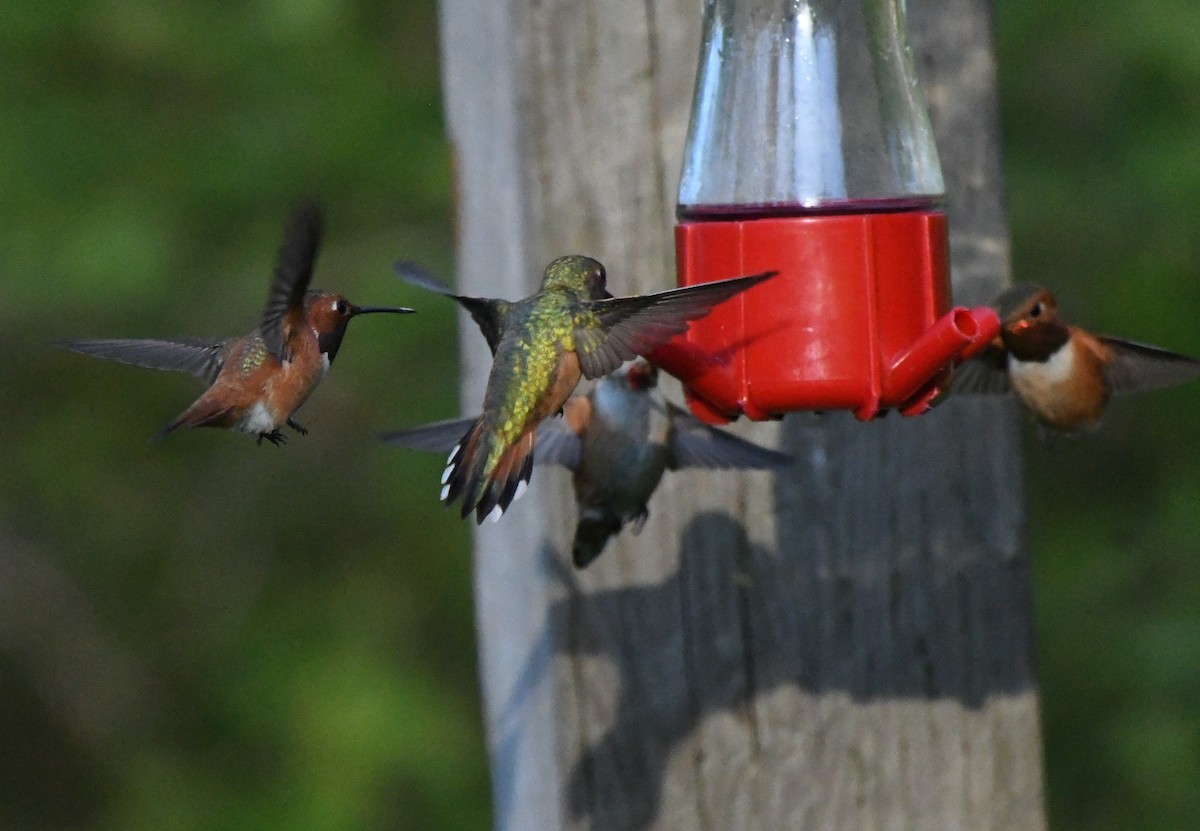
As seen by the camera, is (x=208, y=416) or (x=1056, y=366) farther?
(x=1056, y=366)

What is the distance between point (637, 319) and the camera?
7.61 ft

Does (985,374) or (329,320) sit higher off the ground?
(329,320)

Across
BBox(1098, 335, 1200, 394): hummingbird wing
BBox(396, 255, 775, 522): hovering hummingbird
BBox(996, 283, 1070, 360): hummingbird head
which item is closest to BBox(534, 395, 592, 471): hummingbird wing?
BBox(396, 255, 775, 522): hovering hummingbird

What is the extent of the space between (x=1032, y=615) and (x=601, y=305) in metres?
1.22

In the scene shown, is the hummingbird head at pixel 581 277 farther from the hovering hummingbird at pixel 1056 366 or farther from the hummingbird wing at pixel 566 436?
the hovering hummingbird at pixel 1056 366

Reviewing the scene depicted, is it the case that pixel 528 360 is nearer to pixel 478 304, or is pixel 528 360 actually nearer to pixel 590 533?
pixel 478 304

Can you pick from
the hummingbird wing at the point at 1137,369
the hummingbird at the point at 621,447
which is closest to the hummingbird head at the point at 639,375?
the hummingbird at the point at 621,447

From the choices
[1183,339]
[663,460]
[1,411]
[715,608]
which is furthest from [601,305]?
[1,411]

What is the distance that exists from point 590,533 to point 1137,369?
4.59 feet

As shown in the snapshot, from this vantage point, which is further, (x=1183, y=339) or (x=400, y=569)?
(x=400, y=569)

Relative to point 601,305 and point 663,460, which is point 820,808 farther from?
point 601,305

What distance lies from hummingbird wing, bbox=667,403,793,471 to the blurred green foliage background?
11.1ft

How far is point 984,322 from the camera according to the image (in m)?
2.32

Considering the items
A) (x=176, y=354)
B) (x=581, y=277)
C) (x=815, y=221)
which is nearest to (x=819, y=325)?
(x=815, y=221)
